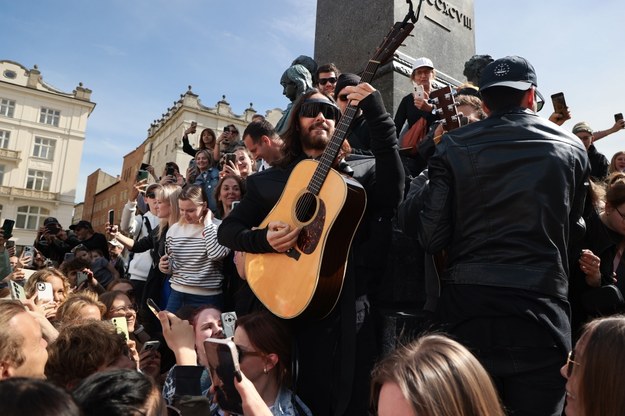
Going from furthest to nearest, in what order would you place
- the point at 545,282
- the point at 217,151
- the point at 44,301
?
1. the point at 217,151
2. the point at 44,301
3. the point at 545,282

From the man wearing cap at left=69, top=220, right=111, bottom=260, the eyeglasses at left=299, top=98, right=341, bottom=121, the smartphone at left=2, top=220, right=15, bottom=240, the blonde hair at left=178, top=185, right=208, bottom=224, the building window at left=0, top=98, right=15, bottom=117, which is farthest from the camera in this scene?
the building window at left=0, top=98, right=15, bottom=117

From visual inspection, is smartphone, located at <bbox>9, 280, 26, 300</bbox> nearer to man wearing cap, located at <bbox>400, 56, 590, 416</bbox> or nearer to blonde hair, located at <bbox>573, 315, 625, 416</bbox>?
man wearing cap, located at <bbox>400, 56, 590, 416</bbox>

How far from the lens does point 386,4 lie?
5.11 m

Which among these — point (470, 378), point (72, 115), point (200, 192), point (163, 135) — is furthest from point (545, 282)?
point (72, 115)

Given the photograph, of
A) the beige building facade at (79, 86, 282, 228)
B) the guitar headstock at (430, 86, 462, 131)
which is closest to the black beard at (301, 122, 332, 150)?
the guitar headstock at (430, 86, 462, 131)

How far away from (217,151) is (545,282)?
222 inches

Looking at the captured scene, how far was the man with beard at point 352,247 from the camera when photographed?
92.8 inches

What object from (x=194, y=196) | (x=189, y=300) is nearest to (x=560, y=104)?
(x=194, y=196)

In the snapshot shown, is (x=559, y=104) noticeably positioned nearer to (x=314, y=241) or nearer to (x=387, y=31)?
(x=387, y=31)

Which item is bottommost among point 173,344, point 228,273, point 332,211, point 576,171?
point 173,344

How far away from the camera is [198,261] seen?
4324mm

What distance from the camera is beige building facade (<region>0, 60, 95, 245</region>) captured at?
53.1m

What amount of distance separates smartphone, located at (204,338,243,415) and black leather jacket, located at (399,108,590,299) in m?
0.99

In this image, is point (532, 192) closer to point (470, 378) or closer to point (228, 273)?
point (470, 378)
